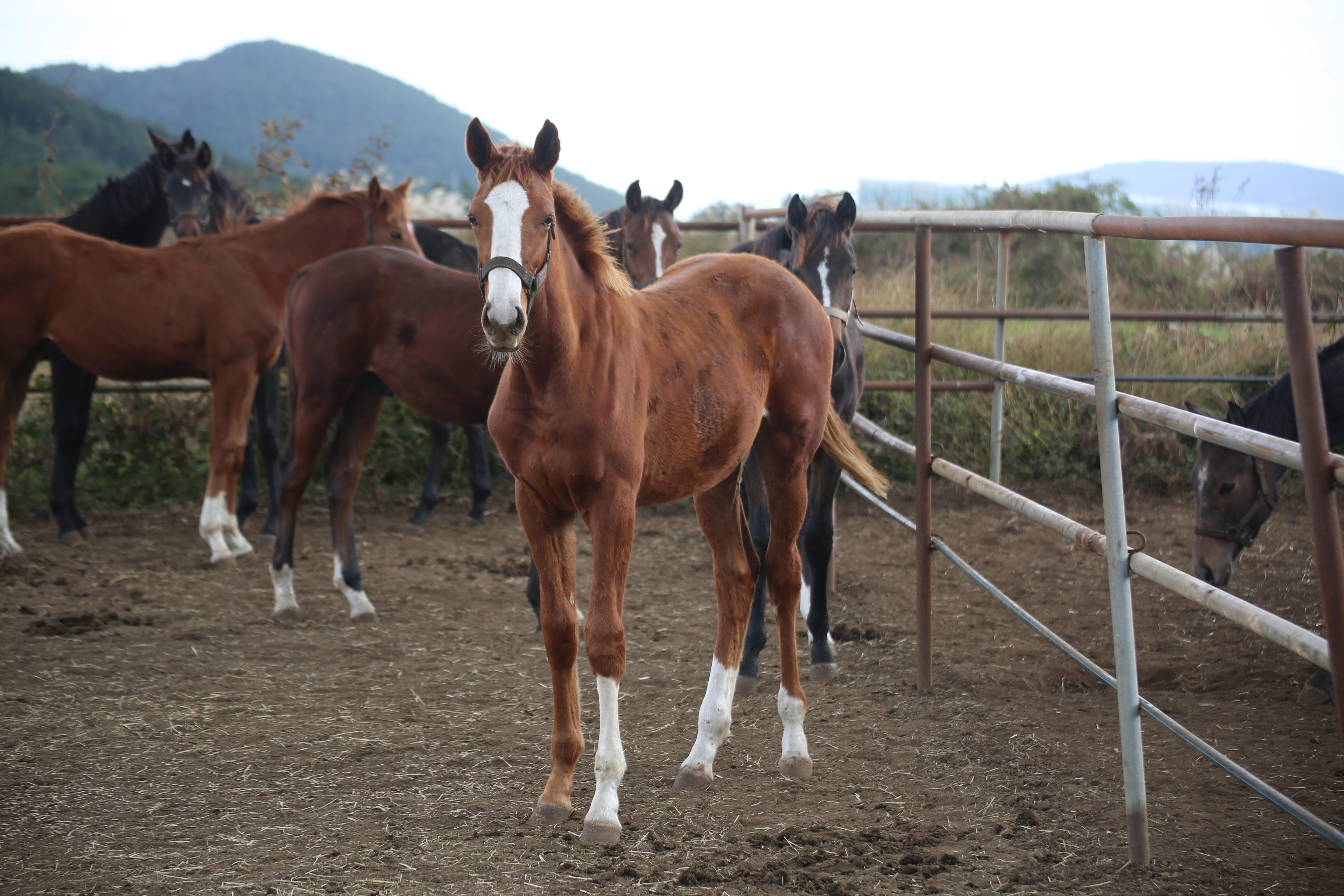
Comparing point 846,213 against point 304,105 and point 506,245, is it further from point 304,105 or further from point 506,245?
point 304,105

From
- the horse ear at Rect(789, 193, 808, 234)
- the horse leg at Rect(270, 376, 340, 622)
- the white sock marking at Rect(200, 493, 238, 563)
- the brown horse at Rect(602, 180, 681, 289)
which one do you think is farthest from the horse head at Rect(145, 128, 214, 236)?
the horse ear at Rect(789, 193, 808, 234)

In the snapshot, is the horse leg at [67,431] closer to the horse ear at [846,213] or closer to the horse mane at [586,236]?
the horse mane at [586,236]

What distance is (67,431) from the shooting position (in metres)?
5.89

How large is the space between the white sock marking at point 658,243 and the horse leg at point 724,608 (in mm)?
2360

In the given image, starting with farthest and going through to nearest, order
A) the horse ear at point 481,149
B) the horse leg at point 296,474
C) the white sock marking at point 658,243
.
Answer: the white sock marking at point 658,243 < the horse leg at point 296,474 < the horse ear at point 481,149

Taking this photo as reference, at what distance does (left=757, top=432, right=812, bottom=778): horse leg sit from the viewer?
2918 mm

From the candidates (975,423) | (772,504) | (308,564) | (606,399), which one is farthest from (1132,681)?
(975,423)

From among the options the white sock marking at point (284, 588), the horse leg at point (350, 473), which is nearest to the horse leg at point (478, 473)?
the horse leg at point (350, 473)

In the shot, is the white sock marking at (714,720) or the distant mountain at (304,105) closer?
the white sock marking at (714,720)

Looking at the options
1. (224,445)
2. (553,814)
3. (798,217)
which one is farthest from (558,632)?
(224,445)

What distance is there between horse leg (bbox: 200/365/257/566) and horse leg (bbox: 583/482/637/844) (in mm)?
3830

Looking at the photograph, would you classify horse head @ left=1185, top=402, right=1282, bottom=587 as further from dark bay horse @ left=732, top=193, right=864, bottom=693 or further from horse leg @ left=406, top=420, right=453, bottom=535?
horse leg @ left=406, top=420, right=453, bottom=535

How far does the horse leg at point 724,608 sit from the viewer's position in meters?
2.79

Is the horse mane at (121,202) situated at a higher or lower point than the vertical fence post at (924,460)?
higher
